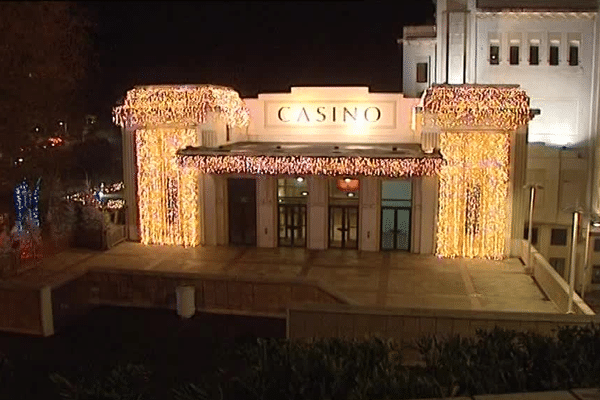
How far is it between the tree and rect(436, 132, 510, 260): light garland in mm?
14738

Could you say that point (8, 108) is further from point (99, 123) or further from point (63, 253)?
point (99, 123)

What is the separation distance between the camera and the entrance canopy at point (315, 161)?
23.6 metres

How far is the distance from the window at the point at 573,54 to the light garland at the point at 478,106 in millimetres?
8734

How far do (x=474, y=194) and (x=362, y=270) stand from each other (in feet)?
17.7

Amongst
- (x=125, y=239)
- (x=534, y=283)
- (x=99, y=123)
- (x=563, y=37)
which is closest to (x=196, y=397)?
(x=534, y=283)

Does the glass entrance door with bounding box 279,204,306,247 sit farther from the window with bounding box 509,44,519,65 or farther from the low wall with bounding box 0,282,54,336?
the window with bounding box 509,44,519,65

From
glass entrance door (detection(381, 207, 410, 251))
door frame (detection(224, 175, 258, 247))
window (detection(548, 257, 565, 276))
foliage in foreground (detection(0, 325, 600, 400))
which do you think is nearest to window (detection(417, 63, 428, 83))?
window (detection(548, 257, 565, 276))

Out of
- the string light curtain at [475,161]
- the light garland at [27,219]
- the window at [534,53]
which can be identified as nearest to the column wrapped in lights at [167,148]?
the light garland at [27,219]

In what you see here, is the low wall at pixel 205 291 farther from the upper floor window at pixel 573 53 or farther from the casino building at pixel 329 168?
the upper floor window at pixel 573 53

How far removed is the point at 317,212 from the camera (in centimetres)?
2581

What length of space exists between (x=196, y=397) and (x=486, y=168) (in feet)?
61.8

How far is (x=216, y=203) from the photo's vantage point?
26.5 metres

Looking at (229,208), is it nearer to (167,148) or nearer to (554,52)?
(167,148)

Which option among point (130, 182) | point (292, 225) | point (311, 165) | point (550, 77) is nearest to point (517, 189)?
point (311, 165)
